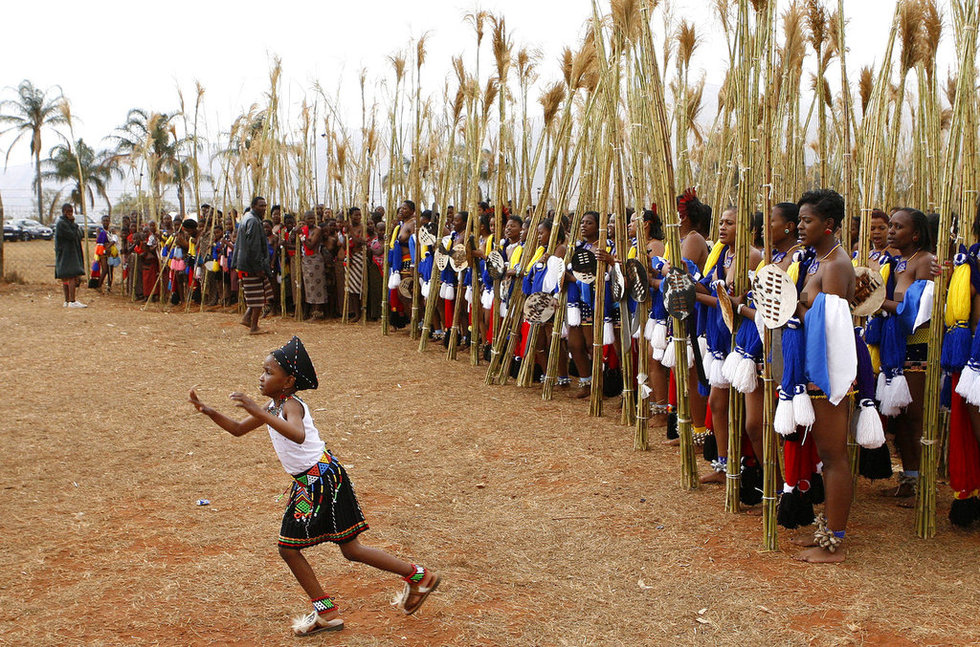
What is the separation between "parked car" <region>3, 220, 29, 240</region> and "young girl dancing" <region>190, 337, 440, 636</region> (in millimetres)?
34680

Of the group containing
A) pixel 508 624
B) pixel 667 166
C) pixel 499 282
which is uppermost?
pixel 667 166

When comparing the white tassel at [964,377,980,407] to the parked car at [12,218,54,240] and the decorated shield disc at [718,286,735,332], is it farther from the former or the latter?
the parked car at [12,218,54,240]

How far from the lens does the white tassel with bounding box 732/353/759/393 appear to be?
4.11 m

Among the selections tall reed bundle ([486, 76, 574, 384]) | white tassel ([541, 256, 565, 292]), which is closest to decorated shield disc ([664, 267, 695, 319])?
white tassel ([541, 256, 565, 292])

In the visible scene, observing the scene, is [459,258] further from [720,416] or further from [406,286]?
[720,416]

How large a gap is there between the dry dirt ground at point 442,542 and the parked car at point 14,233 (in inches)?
1169

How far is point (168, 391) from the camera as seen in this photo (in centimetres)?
768

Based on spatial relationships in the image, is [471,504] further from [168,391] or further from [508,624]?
[168,391]

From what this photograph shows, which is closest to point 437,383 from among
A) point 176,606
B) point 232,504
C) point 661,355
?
point 661,355

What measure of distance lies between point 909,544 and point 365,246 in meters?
8.77

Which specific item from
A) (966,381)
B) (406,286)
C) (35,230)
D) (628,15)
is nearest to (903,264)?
(966,381)

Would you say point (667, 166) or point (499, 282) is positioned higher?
point (667, 166)

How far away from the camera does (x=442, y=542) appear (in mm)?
4316

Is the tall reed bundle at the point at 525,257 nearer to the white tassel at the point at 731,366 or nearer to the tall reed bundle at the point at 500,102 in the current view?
the tall reed bundle at the point at 500,102
